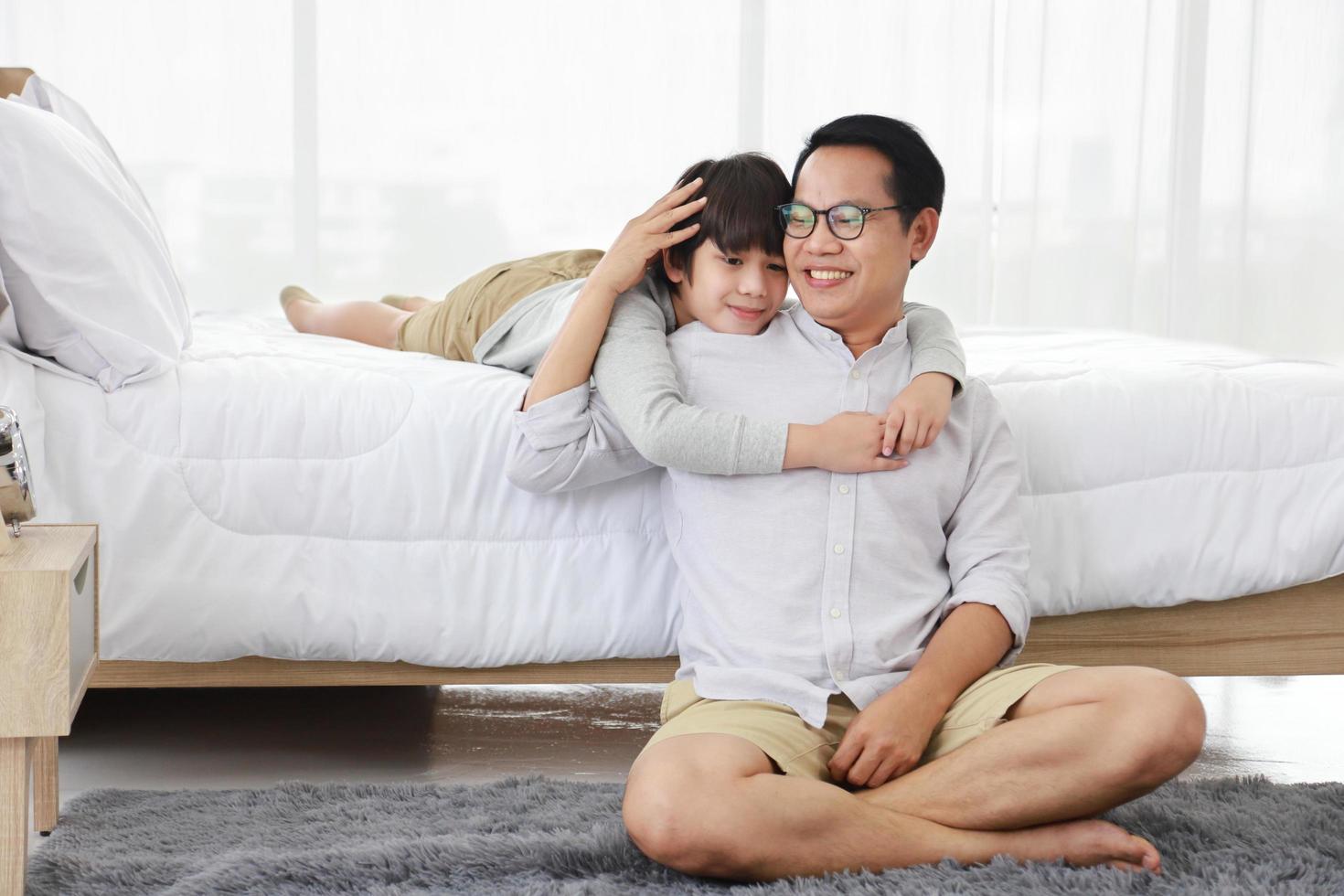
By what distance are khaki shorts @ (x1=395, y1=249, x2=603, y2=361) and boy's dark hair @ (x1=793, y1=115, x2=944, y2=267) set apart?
62cm

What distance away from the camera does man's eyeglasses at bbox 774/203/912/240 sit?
1.37m

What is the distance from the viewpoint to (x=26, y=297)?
1.48 meters

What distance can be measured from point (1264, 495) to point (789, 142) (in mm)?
2715

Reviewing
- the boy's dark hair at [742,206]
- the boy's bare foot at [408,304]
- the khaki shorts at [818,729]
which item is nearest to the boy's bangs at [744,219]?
the boy's dark hair at [742,206]

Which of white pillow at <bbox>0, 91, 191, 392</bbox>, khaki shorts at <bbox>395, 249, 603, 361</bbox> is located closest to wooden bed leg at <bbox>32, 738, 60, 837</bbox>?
white pillow at <bbox>0, 91, 191, 392</bbox>

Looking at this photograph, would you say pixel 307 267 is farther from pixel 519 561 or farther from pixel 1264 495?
pixel 1264 495

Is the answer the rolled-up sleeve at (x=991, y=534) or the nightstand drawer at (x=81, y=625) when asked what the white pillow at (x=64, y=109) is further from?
the rolled-up sleeve at (x=991, y=534)

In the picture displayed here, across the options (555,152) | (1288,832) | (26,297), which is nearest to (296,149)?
(555,152)

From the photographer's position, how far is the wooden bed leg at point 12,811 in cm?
108

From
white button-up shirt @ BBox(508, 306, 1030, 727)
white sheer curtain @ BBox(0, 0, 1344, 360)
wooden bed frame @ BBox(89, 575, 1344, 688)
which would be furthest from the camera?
white sheer curtain @ BBox(0, 0, 1344, 360)

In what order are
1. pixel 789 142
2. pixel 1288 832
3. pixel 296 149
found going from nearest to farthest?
pixel 1288 832 < pixel 296 149 < pixel 789 142

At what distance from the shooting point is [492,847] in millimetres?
1243

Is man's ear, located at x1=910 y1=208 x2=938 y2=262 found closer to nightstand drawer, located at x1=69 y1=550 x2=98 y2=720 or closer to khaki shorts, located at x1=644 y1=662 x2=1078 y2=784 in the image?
khaki shorts, located at x1=644 y1=662 x2=1078 y2=784

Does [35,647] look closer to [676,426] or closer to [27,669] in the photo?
[27,669]
